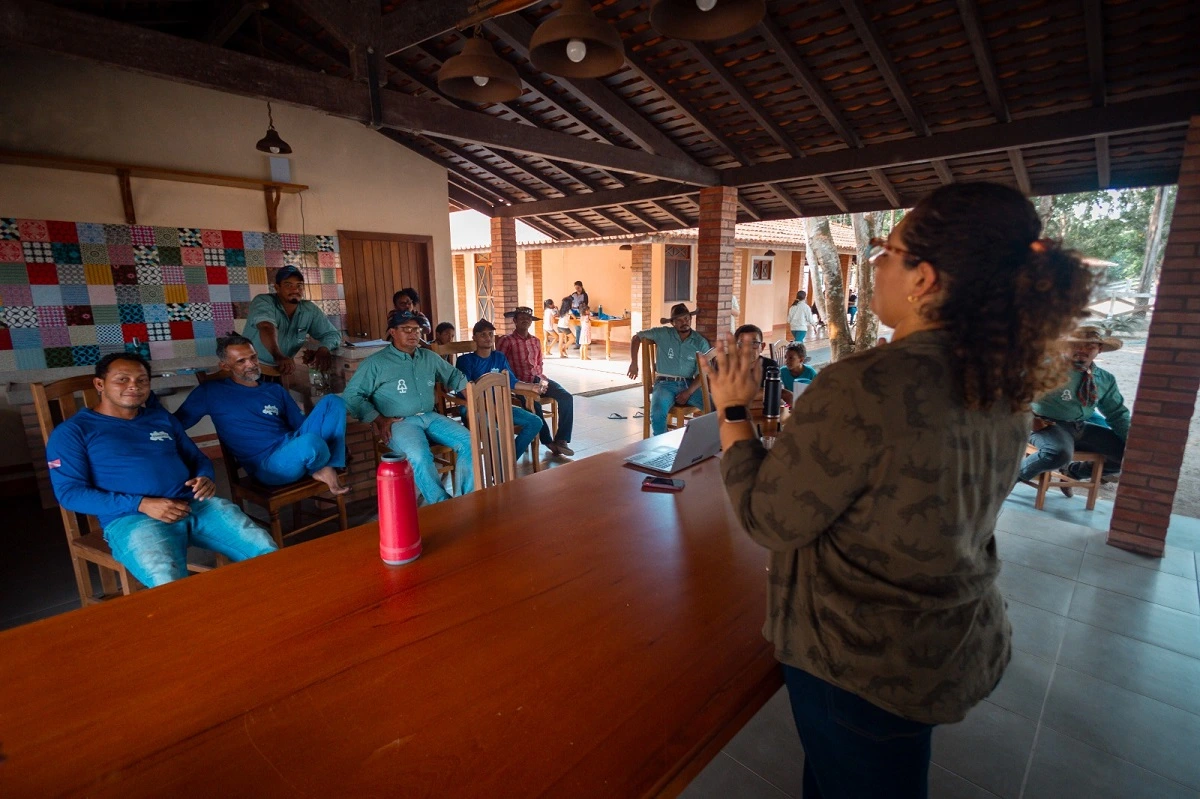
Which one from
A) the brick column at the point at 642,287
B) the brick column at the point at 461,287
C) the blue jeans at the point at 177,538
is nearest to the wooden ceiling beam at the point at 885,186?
the blue jeans at the point at 177,538

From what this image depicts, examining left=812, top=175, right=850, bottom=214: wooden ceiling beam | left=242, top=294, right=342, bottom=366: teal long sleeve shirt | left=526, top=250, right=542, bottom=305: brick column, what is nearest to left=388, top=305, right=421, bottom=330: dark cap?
left=242, top=294, right=342, bottom=366: teal long sleeve shirt

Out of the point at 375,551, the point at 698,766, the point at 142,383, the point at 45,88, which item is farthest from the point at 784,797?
the point at 45,88

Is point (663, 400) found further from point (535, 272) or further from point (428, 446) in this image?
point (535, 272)

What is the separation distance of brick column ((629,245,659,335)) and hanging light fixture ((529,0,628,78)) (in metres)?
9.55

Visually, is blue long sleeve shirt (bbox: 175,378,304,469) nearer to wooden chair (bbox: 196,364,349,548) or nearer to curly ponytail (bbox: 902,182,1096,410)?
wooden chair (bbox: 196,364,349,548)

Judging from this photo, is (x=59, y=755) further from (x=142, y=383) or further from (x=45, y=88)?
(x=45, y=88)

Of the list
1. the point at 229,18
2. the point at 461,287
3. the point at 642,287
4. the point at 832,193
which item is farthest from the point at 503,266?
the point at 461,287

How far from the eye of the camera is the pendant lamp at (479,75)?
2307 millimetres

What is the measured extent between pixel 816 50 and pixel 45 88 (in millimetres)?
5561

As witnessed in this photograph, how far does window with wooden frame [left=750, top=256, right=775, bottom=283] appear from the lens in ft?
45.1

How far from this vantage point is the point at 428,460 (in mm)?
3225

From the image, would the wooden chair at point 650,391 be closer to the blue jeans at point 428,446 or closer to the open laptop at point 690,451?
the blue jeans at point 428,446

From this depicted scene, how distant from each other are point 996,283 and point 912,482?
0.31 metres

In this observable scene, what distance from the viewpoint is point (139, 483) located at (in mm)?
2209
